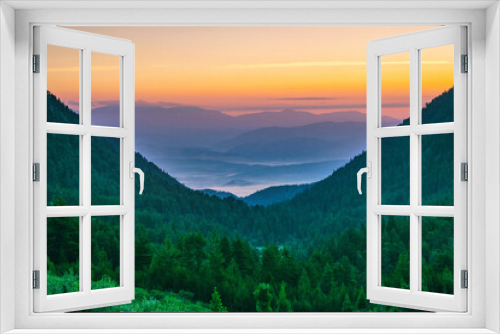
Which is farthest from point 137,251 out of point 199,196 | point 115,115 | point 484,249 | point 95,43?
point 484,249

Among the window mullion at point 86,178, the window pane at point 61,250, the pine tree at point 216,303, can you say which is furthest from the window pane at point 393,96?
the window mullion at point 86,178

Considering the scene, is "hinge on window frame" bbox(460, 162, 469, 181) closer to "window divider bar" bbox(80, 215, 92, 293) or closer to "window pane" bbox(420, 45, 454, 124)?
"window pane" bbox(420, 45, 454, 124)

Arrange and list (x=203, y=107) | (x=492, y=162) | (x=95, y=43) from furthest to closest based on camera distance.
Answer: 1. (x=203, y=107)
2. (x=95, y=43)
3. (x=492, y=162)

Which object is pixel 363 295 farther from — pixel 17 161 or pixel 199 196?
pixel 17 161

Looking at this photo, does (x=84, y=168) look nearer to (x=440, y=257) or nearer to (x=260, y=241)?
(x=440, y=257)

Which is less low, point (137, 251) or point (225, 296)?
point (137, 251)

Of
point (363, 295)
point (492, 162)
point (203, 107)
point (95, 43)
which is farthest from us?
point (203, 107)

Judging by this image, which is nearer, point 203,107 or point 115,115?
point 115,115

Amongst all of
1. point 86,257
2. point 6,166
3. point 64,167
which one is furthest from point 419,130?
point 64,167
